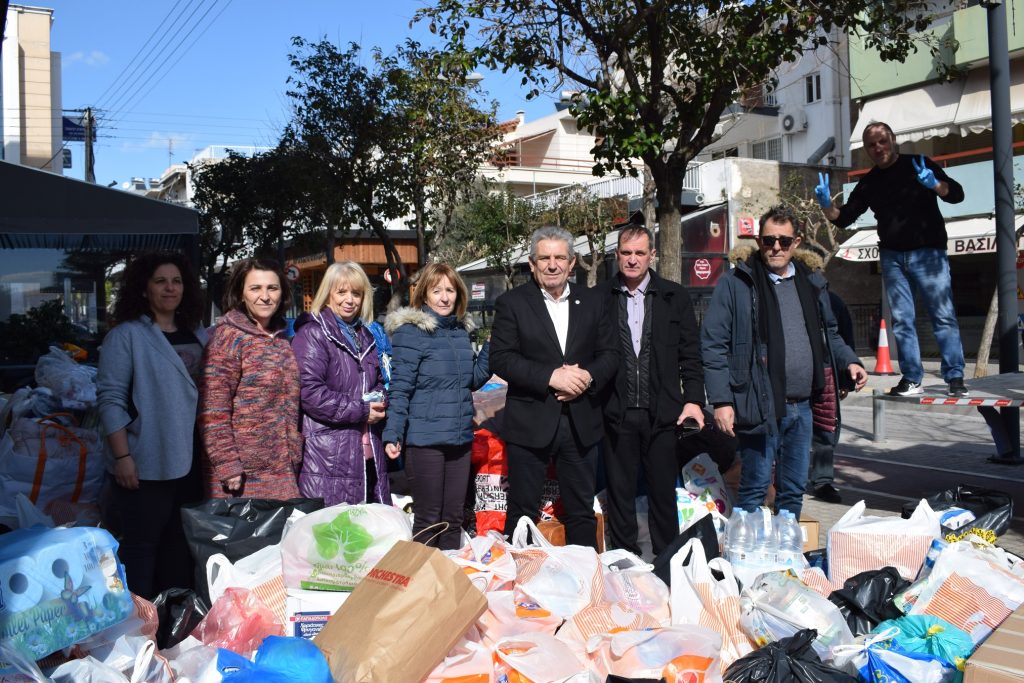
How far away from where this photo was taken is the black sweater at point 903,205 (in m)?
5.61

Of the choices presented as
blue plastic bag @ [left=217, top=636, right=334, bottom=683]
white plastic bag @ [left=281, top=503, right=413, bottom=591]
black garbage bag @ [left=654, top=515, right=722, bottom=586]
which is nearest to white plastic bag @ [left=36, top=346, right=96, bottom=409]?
white plastic bag @ [left=281, top=503, right=413, bottom=591]

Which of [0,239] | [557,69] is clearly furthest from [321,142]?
[557,69]

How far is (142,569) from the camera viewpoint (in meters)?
3.91

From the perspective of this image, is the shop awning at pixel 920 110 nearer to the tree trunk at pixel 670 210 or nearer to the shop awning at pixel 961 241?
the shop awning at pixel 961 241

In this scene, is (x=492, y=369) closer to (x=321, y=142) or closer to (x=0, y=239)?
(x=0, y=239)

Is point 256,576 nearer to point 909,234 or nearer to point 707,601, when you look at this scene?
point 707,601

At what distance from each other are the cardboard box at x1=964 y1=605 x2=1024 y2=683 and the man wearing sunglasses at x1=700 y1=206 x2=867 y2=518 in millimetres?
1731

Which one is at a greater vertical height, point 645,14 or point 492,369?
point 645,14

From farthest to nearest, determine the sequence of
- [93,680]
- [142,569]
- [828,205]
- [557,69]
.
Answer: [557,69], [828,205], [142,569], [93,680]

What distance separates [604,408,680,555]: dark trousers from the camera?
475 cm

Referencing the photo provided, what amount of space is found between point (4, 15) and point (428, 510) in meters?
3.25

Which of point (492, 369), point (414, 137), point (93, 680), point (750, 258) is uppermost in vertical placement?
point (414, 137)

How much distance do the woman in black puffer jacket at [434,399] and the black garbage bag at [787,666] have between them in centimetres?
196

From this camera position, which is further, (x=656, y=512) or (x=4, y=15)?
(x=656, y=512)
